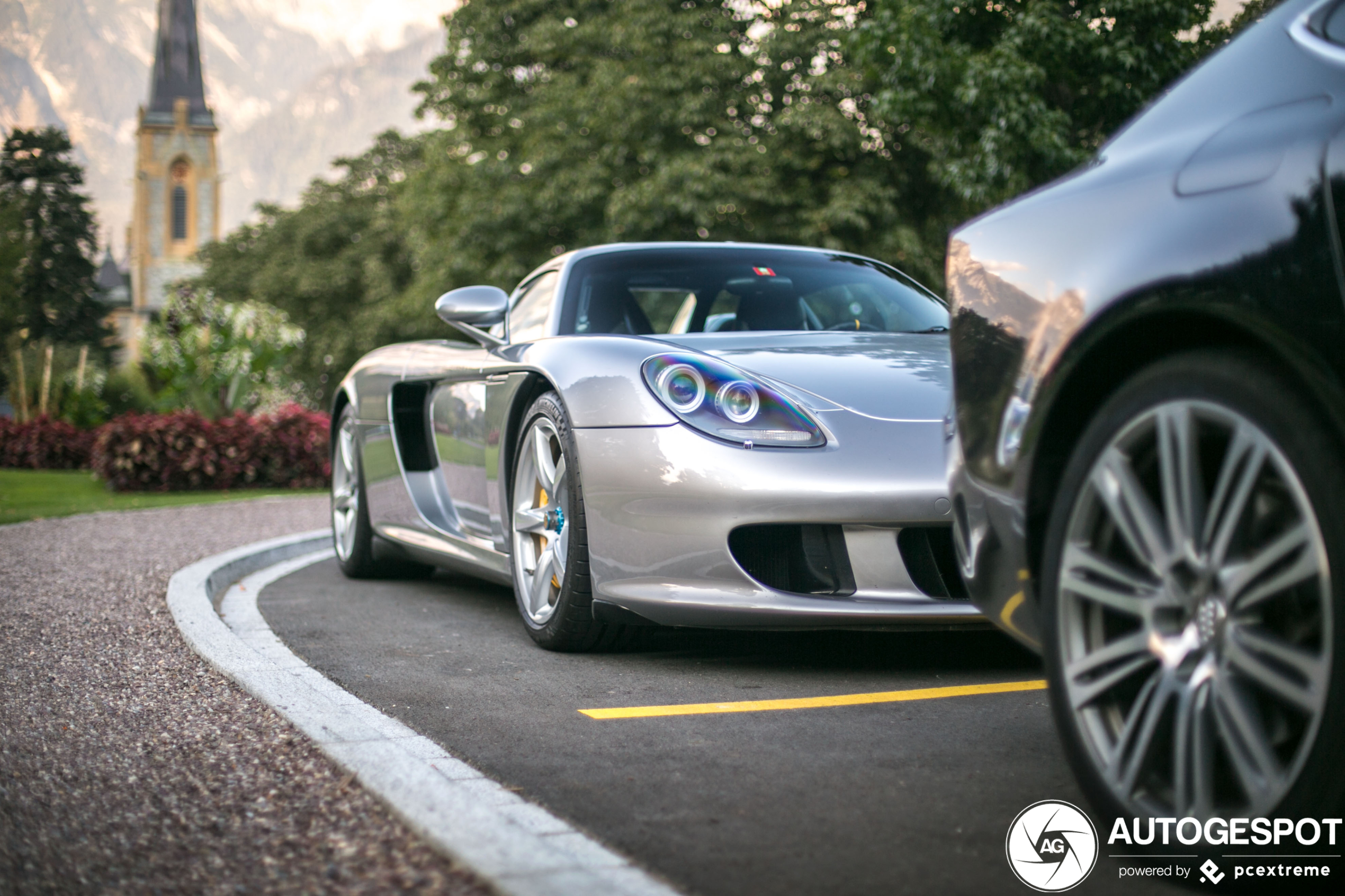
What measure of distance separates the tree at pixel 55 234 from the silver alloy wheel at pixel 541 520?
182ft

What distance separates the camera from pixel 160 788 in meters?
2.53

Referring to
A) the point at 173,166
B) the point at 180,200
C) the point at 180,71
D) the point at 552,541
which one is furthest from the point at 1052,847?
the point at 180,200

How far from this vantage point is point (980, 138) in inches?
564

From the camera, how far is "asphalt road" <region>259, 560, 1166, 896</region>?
211 cm

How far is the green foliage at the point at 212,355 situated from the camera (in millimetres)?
15602

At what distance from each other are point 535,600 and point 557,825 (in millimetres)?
1958

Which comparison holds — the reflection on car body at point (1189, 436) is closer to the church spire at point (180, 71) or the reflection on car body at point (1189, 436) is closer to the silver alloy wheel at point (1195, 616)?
the silver alloy wheel at point (1195, 616)

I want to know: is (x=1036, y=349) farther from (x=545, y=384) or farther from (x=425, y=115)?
(x=425, y=115)

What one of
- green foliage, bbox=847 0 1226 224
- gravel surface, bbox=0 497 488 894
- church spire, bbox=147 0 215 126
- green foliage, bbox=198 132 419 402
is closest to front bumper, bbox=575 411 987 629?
gravel surface, bbox=0 497 488 894

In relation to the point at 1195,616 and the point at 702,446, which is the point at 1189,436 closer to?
the point at 1195,616

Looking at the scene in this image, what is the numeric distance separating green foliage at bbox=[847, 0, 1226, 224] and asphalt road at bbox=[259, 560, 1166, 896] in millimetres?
10538

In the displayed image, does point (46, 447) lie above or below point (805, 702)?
below

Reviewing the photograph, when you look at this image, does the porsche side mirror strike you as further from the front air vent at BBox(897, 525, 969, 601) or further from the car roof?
the front air vent at BBox(897, 525, 969, 601)

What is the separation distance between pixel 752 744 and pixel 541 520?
55.9 inches
